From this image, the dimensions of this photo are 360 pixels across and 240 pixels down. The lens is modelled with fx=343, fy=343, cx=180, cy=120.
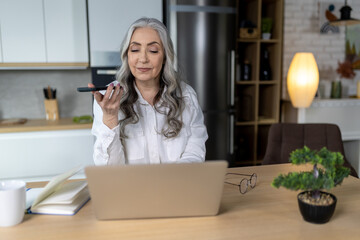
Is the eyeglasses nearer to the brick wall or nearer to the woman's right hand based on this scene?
the woman's right hand

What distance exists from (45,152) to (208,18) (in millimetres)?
1889

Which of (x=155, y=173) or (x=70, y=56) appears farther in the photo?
(x=70, y=56)

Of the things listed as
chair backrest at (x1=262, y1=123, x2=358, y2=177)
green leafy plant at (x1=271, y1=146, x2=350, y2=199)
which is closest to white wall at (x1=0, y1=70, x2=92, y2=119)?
chair backrest at (x1=262, y1=123, x2=358, y2=177)

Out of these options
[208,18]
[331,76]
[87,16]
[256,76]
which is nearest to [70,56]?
[87,16]

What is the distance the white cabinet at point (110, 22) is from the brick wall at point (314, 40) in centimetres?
165

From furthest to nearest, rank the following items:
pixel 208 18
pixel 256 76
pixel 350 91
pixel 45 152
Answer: pixel 350 91 < pixel 256 76 < pixel 208 18 < pixel 45 152

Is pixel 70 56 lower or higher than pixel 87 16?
lower

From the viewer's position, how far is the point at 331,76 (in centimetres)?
413

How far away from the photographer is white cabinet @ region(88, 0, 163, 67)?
9.92 feet

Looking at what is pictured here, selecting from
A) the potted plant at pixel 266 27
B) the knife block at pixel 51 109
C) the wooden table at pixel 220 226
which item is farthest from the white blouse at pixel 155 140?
the potted plant at pixel 266 27

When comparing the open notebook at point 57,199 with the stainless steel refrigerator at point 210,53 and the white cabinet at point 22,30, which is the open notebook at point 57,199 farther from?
the stainless steel refrigerator at point 210,53

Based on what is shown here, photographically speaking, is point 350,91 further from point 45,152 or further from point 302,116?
point 45,152

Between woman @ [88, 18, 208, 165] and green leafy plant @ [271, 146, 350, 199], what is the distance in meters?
0.65

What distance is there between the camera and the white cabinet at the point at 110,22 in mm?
3023
